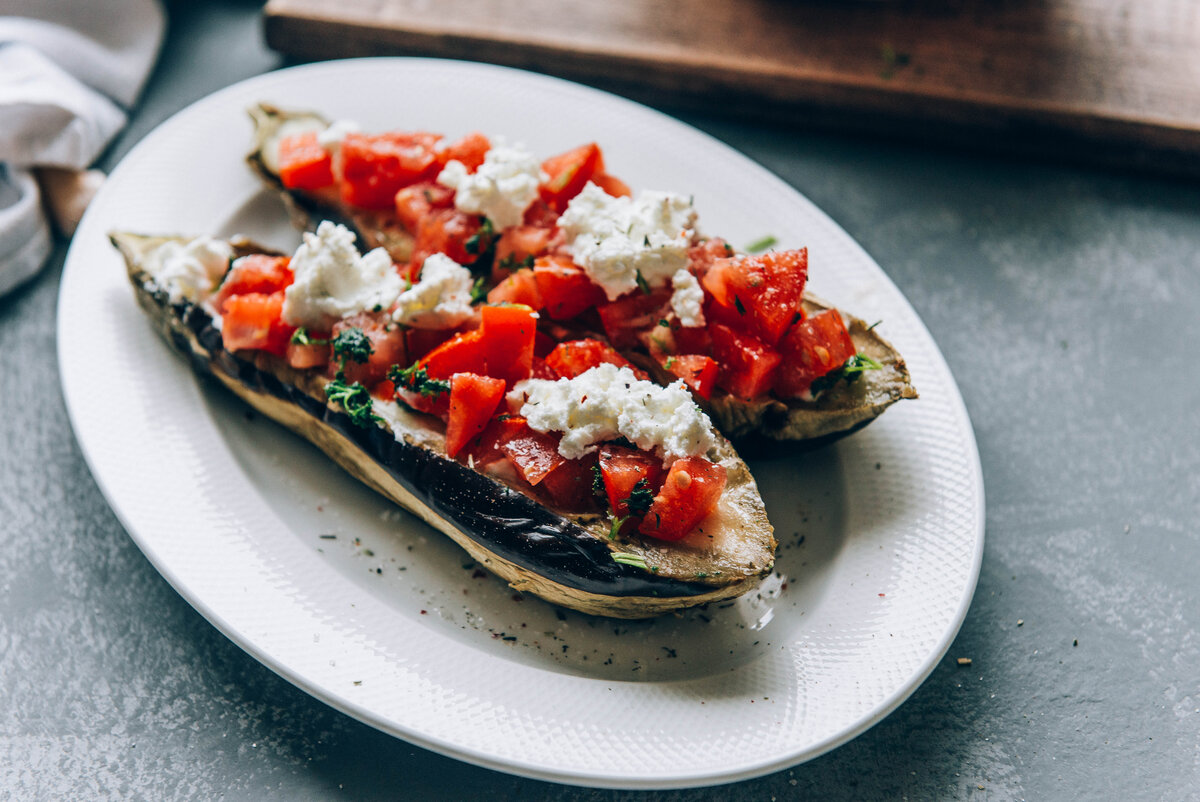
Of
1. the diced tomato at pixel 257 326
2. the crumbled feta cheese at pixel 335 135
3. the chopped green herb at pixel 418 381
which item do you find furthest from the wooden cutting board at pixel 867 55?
the chopped green herb at pixel 418 381

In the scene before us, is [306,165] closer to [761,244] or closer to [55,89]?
[55,89]

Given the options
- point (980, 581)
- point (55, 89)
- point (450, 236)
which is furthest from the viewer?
point (55, 89)

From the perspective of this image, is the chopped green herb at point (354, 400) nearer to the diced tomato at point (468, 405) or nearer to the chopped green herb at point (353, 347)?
the chopped green herb at point (353, 347)

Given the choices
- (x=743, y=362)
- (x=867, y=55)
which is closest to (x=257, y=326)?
(x=743, y=362)

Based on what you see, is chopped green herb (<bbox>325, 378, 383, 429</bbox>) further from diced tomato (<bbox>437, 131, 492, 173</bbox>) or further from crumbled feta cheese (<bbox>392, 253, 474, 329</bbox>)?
diced tomato (<bbox>437, 131, 492, 173</bbox>)

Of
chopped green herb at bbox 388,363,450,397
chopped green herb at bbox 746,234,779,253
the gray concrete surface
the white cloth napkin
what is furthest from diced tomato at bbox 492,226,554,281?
the white cloth napkin
